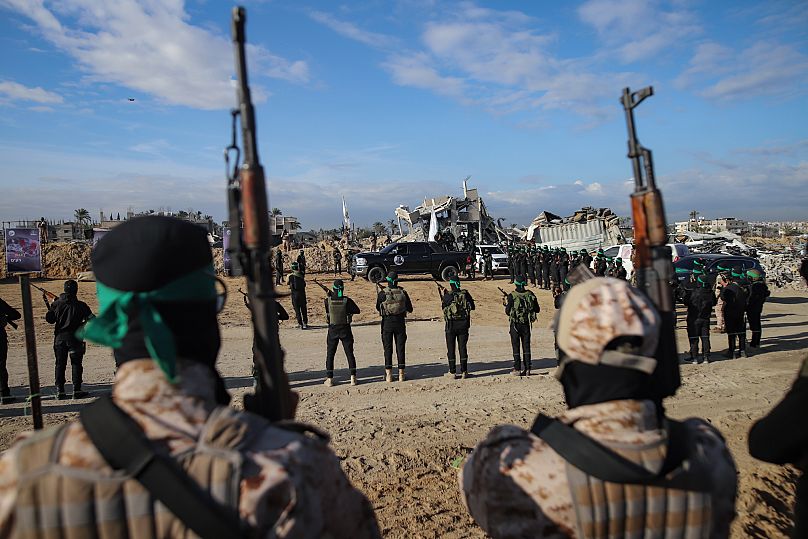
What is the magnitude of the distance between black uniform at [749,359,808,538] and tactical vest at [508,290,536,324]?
8035 mm

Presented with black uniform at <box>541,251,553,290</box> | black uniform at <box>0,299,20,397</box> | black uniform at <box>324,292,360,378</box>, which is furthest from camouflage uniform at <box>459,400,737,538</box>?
black uniform at <box>541,251,553,290</box>

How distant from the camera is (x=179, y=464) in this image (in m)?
1.39

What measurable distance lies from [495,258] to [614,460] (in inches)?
1006

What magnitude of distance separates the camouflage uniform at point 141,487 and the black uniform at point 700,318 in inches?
441

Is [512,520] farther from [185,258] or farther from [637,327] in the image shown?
[185,258]

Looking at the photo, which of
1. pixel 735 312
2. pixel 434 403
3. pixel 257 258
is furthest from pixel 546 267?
pixel 257 258

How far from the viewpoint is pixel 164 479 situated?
135 centimetres

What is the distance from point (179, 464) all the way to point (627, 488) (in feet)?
4.42

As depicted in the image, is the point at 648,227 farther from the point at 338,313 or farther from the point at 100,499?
the point at 338,313

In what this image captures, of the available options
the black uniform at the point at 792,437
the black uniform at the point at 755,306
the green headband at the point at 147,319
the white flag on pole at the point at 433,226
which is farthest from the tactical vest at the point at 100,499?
the white flag on pole at the point at 433,226

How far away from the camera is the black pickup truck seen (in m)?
24.2

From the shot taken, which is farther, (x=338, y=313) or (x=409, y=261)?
(x=409, y=261)

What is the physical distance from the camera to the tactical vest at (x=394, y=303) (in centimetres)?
993

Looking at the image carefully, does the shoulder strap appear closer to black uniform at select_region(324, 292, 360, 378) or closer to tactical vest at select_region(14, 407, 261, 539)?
tactical vest at select_region(14, 407, 261, 539)
